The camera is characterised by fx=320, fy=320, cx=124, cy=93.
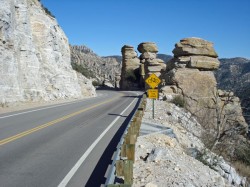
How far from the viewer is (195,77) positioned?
105 feet

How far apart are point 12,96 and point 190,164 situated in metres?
18.0

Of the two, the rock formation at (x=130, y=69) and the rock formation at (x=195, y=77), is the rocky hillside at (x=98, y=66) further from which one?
the rock formation at (x=195, y=77)

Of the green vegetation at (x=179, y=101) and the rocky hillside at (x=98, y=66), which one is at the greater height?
the rocky hillside at (x=98, y=66)

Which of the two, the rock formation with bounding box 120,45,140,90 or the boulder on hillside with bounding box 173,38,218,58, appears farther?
the rock formation with bounding box 120,45,140,90

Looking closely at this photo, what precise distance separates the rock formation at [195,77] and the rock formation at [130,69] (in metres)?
41.6

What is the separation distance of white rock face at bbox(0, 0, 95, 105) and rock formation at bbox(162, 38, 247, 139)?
11403mm

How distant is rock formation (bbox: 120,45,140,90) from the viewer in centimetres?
7706

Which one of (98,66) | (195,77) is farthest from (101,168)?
(98,66)

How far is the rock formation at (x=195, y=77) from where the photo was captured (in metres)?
29.6

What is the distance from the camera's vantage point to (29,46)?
93.9 ft

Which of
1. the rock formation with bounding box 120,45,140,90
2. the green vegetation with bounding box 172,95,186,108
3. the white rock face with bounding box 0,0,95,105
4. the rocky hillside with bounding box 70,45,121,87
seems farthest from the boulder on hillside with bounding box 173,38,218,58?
→ the rocky hillside with bounding box 70,45,121,87

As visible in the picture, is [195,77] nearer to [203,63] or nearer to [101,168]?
[203,63]

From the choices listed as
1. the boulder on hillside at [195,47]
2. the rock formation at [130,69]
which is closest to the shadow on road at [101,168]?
the boulder on hillside at [195,47]

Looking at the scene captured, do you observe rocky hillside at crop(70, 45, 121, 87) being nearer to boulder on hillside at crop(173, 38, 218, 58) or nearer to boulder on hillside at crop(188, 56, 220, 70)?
boulder on hillside at crop(173, 38, 218, 58)
